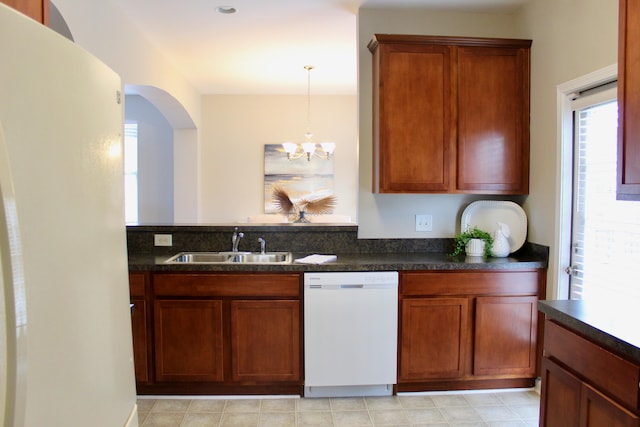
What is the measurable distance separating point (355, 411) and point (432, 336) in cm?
68

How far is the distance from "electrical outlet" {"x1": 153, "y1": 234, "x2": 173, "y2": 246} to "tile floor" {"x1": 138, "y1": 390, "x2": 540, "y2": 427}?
106 centimetres

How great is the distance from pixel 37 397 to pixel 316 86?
5.13 m

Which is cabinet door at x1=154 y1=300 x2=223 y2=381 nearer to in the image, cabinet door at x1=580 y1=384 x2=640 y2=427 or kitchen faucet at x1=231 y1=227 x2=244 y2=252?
kitchen faucet at x1=231 y1=227 x2=244 y2=252

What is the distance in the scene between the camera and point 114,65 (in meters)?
2.72

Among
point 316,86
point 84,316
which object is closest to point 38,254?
point 84,316

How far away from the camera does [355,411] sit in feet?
8.29

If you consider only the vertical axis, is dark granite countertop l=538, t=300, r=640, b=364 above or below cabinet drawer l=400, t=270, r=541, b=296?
above

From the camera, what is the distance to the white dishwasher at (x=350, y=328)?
8.44 feet

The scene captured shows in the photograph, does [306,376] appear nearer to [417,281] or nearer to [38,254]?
[417,281]

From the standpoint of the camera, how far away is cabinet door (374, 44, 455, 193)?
276cm

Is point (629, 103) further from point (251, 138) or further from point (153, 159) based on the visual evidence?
point (153, 159)

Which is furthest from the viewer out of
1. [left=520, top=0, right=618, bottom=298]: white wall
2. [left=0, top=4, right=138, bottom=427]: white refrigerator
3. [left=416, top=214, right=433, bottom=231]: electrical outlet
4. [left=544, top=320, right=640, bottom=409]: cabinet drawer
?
[left=416, top=214, right=433, bottom=231]: electrical outlet

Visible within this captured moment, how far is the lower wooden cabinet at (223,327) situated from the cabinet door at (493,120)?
1461mm

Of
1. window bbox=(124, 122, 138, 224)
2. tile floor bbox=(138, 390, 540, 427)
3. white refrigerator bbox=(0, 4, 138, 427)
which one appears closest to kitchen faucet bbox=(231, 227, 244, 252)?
tile floor bbox=(138, 390, 540, 427)
